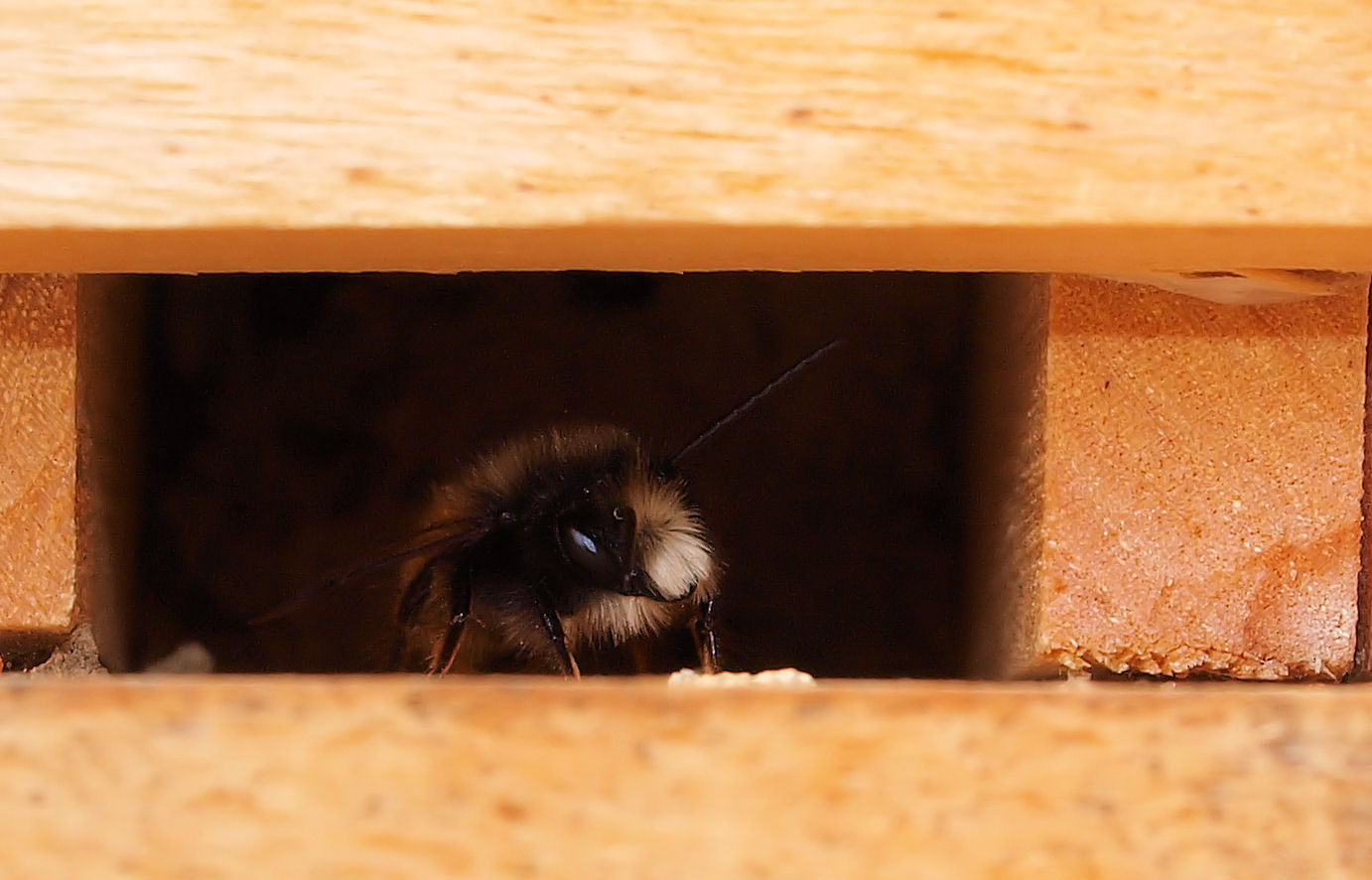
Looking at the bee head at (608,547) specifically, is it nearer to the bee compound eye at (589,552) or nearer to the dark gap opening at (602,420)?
the bee compound eye at (589,552)

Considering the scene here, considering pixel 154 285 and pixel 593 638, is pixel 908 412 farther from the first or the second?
pixel 154 285

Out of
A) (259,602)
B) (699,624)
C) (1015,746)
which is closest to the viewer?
(1015,746)

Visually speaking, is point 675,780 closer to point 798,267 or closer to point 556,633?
point 798,267

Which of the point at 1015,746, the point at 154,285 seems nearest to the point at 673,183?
the point at 1015,746

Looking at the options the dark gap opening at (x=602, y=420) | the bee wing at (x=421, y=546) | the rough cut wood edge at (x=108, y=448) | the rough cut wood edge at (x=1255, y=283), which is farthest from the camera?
the dark gap opening at (x=602, y=420)

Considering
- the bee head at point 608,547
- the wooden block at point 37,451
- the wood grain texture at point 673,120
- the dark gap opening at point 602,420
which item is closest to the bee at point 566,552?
the bee head at point 608,547

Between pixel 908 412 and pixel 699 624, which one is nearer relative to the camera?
pixel 699 624

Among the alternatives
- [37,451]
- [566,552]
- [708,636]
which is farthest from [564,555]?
[37,451]
